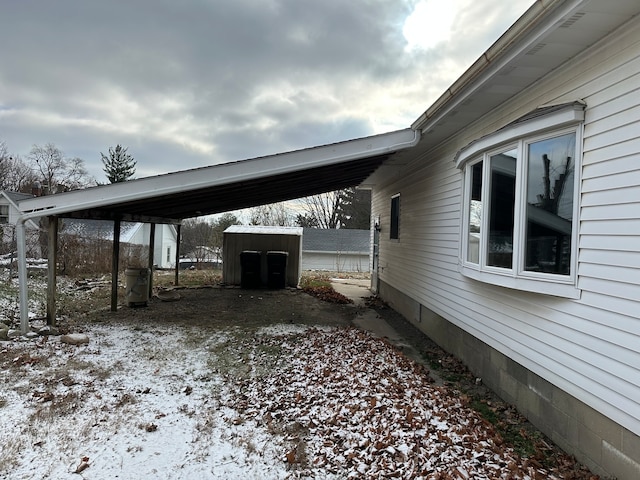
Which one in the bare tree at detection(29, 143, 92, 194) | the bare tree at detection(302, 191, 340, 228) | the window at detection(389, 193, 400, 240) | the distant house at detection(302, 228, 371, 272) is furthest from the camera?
the bare tree at detection(302, 191, 340, 228)

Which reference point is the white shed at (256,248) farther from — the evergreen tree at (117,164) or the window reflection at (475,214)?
the evergreen tree at (117,164)

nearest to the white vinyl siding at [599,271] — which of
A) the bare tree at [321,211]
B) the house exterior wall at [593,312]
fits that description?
the house exterior wall at [593,312]

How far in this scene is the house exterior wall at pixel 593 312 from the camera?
237cm

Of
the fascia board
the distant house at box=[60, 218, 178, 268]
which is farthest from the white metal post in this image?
the distant house at box=[60, 218, 178, 268]

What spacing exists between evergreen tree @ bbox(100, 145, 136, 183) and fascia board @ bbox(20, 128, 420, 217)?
30816 millimetres

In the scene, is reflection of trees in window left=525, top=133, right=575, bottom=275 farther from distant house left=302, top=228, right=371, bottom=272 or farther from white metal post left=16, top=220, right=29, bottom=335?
distant house left=302, top=228, right=371, bottom=272

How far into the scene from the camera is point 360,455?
8.89ft

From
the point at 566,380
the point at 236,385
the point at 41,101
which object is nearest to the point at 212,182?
the point at 236,385

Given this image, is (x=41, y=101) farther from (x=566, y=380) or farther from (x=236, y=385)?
(x=566, y=380)

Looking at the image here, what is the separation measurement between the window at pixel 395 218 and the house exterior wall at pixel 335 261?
18.9 m

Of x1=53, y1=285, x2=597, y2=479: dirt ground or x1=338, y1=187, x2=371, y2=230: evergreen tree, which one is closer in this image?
x1=53, y1=285, x2=597, y2=479: dirt ground

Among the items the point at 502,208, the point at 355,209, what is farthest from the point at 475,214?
the point at 355,209

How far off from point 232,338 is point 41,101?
12.9m

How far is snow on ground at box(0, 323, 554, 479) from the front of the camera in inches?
101
